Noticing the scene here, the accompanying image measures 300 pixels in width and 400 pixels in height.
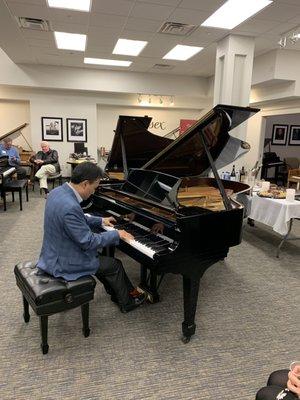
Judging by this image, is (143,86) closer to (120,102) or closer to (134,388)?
(120,102)

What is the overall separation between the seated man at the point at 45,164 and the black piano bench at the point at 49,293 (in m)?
5.64

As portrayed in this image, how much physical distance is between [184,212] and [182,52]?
5.58 m

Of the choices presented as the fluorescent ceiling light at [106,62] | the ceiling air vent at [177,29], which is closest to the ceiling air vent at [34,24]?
the ceiling air vent at [177,29]

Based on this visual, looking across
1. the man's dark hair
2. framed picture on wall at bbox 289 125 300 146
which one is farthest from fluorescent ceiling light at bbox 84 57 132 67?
framed picture on wall at bbox 289 125 300 146

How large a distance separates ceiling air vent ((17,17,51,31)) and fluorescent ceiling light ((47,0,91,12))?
2.38ft

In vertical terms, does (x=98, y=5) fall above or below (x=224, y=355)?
above

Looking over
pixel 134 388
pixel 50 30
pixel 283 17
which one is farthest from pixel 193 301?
pixel 50 30

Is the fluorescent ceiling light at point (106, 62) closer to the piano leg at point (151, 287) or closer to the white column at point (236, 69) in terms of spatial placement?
the white column at point (236, 69)

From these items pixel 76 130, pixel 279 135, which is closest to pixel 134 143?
pixel 76 130

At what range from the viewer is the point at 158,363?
80.2 inches

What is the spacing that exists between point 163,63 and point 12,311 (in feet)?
22.3

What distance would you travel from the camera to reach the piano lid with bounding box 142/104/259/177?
2.28 m

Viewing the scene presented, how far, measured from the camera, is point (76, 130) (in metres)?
9.32

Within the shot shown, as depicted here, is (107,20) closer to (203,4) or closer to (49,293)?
(203,4)
